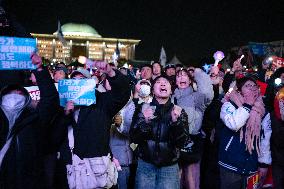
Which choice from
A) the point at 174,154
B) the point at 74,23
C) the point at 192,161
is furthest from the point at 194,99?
the point at 74,23

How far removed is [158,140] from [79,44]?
124107 mm

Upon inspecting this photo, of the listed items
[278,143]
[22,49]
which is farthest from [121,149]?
[22,49]

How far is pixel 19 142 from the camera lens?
3.51 m

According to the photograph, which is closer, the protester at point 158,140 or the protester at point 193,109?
the protester at point 158,140

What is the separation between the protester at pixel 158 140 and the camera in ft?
15.1

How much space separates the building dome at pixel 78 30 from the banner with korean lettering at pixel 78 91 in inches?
4888

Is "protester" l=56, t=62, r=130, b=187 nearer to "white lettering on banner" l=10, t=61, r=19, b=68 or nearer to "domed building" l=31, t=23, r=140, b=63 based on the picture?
"white lettering on banner" l=10, t=61, r=19, b=68

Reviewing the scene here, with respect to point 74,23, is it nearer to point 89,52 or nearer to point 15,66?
point 89,52

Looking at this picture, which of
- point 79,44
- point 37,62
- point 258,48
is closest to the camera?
point 37,62

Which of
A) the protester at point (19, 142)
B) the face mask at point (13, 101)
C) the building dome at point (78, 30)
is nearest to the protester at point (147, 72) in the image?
the protester at point (19, 142)

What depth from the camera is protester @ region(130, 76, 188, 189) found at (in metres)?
4.61

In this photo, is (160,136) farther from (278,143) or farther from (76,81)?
(278,143)

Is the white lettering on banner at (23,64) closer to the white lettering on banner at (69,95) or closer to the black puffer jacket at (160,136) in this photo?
the white lettering on banner at (69,95)

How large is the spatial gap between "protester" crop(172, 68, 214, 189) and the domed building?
11442 centimetres
